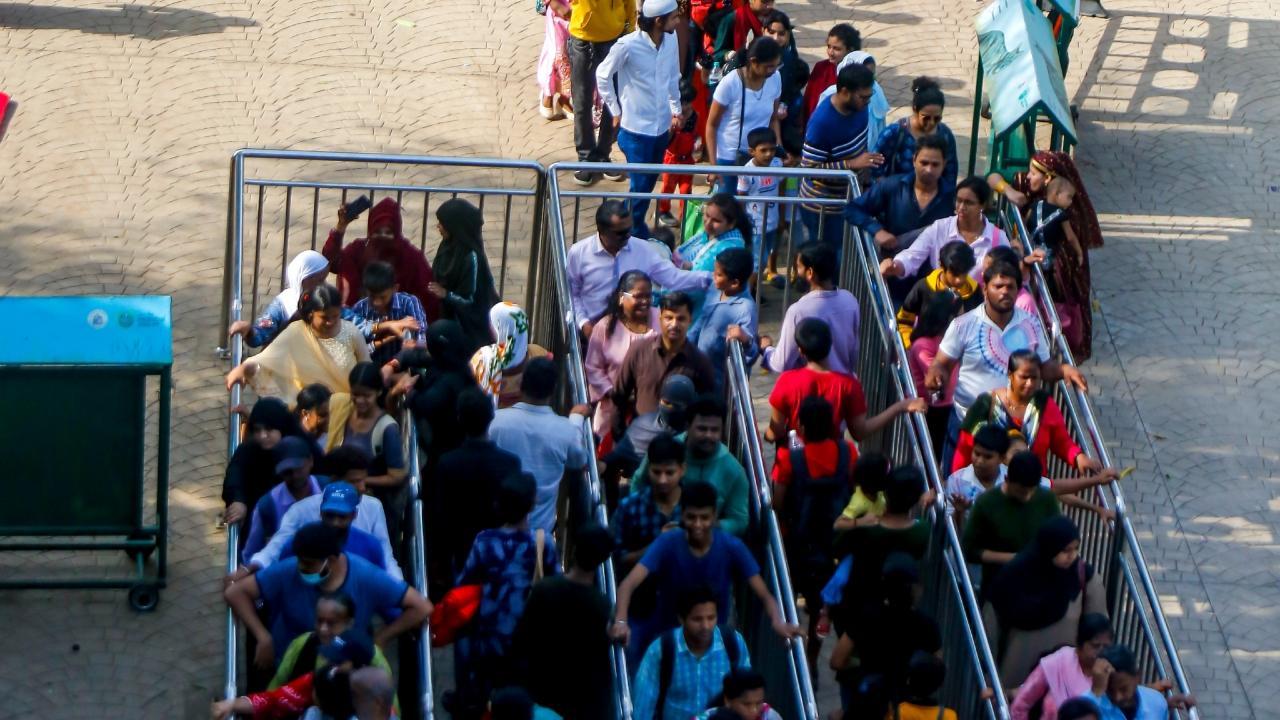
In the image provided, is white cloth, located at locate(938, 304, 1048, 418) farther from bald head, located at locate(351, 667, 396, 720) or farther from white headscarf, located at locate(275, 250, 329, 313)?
bald head, located at locate(351, 667, 396, 720)

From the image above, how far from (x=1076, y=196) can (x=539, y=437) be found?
4.27m

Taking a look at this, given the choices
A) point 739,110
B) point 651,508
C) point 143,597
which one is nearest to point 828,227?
point 739,110

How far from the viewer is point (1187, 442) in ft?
40.8

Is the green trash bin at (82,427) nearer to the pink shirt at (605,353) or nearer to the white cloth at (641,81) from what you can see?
the pink shirt at (605,353)

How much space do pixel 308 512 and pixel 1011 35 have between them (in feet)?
→ 23.5

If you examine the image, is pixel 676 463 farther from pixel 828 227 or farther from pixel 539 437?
pixel 828 227

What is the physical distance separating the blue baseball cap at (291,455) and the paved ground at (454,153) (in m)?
1.51

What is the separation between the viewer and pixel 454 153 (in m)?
14.9

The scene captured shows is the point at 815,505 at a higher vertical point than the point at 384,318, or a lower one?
lower

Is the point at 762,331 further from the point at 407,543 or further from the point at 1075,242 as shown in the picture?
the point at 407,543

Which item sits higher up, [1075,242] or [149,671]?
[1075,242]

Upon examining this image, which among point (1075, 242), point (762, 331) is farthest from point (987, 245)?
point (762, 331)

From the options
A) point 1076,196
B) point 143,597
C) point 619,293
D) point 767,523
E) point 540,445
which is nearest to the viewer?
point 540,445

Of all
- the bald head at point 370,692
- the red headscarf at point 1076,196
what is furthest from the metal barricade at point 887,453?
the bald head at point 370,692
